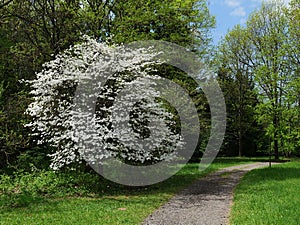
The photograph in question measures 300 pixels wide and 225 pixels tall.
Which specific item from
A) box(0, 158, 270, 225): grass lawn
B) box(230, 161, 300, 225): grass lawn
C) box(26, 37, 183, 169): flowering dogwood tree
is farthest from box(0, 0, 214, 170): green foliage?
box(230, 161, 300, 225): grass lawn

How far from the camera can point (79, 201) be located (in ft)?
31.9

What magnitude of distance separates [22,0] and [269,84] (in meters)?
16.1

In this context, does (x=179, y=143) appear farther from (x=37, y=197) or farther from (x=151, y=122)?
(x=37, y=197)

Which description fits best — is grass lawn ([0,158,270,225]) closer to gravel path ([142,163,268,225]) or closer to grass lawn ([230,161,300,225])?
gravel path ([142,163,268,225])

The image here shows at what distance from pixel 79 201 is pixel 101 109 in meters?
3.01

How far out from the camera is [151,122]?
37.4 feet

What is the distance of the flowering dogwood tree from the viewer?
34.6 ft

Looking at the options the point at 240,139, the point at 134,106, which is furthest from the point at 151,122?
the point at 240,139

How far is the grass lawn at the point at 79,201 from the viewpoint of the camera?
758cm

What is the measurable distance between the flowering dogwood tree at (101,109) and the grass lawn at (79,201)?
3.34 ft

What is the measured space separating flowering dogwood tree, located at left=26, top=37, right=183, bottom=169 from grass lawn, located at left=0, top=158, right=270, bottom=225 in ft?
3.34

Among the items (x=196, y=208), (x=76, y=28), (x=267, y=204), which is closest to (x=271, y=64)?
(x=76, y=28)

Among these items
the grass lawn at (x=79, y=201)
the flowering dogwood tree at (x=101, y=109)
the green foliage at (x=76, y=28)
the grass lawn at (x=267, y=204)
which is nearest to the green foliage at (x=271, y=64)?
the green foliage at (x=76, y=28)

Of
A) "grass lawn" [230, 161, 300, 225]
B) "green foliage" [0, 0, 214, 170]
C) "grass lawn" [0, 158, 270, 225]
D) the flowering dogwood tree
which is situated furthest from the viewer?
"green foliage" [0, 0, 214, 170]
